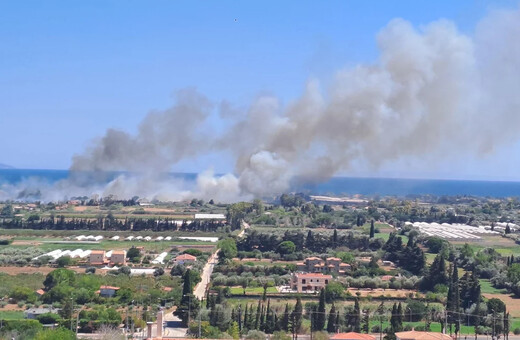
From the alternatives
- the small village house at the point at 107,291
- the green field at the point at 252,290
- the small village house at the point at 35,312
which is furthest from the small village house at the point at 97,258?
the small village house at the point at 35,312

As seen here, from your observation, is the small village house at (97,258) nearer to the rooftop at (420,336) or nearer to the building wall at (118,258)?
the building wall at (118,258)

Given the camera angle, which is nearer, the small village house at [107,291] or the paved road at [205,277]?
the small village house at [107,291]

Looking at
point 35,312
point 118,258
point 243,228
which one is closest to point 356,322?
point 35,312

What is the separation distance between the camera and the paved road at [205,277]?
26058mm

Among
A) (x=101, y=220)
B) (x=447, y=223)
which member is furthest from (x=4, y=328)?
(x=447, y=223)

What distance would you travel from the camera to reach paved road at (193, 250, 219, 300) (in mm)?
26058

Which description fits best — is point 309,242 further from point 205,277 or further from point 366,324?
point 366,324

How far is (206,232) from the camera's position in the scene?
45812mm

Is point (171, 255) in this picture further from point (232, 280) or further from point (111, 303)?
point (111, 303)

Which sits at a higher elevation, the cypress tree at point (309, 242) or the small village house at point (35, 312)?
the cypress tree at point (309, 242)

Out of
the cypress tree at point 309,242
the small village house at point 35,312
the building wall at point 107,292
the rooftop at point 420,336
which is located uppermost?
the cypress tree at point 309,242

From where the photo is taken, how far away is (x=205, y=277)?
29.9 meters

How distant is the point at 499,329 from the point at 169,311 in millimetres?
10484

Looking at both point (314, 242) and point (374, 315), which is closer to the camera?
point (374, 315)
